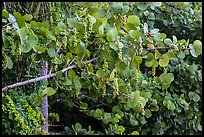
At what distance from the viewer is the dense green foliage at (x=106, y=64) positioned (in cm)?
124

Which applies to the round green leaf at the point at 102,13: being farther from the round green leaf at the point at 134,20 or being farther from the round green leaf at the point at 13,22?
the round green leaf at the point at 13,22

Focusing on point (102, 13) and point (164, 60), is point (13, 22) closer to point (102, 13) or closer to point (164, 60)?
point (102, 13)

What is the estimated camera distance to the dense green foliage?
124 cm

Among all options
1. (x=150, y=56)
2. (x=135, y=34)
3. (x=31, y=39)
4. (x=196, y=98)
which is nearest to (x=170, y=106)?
(x=196, y=98)

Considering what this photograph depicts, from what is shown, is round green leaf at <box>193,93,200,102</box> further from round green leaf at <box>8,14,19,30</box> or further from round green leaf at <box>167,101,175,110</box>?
round green leaf at <box>8,14,19,30</box>

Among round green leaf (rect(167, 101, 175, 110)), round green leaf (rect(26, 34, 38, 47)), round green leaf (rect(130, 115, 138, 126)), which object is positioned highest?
round green leaf (rect(26, 34, 38, 47))

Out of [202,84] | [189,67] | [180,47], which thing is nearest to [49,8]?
[180,47]

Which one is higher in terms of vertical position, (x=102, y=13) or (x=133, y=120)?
(x=102, y=13)

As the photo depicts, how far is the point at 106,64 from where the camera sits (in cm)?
132

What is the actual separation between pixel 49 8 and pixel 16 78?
16.6 inches

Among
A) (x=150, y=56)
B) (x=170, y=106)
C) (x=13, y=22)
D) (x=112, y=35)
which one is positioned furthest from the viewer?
(x=170, y=106)

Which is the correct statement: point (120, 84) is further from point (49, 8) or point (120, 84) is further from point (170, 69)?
point (170, 69)

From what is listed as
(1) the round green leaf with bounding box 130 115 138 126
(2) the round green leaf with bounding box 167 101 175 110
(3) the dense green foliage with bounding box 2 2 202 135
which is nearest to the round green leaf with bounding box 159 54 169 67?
(3) the dense green foliage with bounding box 2 2 202 135

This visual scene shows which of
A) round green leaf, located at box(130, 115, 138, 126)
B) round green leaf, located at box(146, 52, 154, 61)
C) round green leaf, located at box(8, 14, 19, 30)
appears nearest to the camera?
round green leaf, located at box(8, 14, 19, 30)
